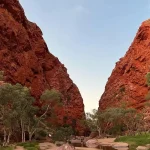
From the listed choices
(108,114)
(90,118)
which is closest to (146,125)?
(108,114)

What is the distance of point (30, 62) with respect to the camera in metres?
91.4

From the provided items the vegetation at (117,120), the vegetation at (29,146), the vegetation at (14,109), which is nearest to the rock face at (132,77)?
the vegetation at (117,120)

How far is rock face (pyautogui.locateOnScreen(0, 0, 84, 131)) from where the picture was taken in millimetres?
83625

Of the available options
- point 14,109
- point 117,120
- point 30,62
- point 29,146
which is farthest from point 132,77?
point 29,146

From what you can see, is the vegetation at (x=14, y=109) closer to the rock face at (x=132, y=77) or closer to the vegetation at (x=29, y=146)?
the vegetation at (x=29, y=146)

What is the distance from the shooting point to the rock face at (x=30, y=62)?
83.6 metres

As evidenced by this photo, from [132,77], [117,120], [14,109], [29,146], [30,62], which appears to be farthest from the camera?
[132,77]

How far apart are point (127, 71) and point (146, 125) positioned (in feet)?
133

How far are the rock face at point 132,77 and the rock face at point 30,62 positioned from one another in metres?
16.2

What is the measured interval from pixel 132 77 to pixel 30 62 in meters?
47.8

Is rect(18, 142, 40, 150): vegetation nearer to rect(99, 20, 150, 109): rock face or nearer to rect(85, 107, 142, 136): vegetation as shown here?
rect(85, 107, 142, 136): vegetation

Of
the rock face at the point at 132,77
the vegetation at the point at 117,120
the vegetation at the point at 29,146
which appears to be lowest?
the vegetation at the point at 29,146

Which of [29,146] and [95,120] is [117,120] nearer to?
[95,120]

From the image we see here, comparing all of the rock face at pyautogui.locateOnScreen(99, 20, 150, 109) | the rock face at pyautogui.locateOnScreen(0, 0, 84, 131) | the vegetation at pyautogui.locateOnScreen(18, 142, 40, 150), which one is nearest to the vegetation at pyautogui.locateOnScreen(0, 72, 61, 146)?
the vegetation at pyautogui.locateOnScreen(18, 142, 40, 150)
